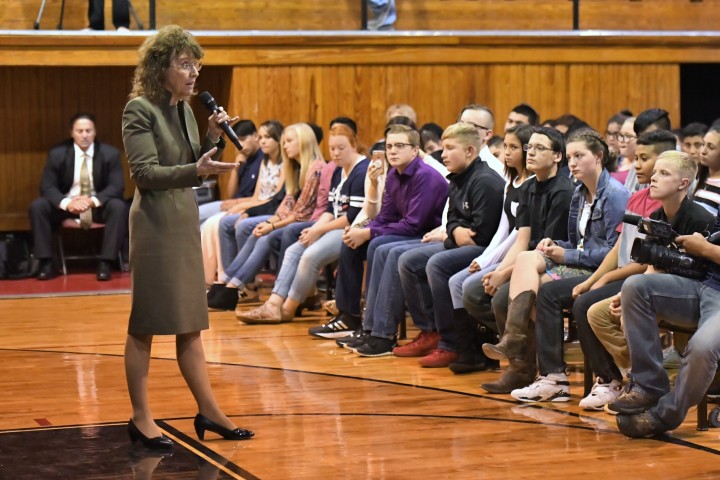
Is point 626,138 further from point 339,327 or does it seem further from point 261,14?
point 261,14

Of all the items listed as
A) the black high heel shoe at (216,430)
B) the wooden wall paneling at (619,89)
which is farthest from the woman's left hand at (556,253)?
the wooden wall paneling at (619,89)

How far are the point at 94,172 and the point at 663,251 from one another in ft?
18.9

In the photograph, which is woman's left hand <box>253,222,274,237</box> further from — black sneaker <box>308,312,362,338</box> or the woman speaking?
the woman speaking

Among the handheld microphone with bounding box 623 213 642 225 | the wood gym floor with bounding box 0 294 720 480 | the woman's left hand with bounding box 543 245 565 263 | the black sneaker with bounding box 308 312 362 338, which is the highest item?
the handheld microphone with bounding box 623 213 642 225

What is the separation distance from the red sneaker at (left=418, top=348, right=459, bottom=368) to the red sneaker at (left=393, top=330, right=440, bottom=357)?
0.27m

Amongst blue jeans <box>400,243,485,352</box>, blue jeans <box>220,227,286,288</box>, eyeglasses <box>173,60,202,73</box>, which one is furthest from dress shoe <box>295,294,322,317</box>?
eyeglasses <box>173,60,202,73</box>

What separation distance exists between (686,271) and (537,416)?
0.83 m

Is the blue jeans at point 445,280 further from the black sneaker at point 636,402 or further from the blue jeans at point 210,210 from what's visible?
the blue jeans at point 210,210

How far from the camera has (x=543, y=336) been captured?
17.4 ft

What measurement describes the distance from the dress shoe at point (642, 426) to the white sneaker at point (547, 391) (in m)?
0.65

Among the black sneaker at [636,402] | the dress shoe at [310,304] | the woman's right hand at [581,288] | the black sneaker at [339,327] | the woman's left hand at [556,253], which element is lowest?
the dress shoe at [310,304]

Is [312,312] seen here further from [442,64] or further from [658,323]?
[658,323]

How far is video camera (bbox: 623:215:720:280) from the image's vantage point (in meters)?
4.59

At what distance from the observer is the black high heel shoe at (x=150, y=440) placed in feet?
14.4
